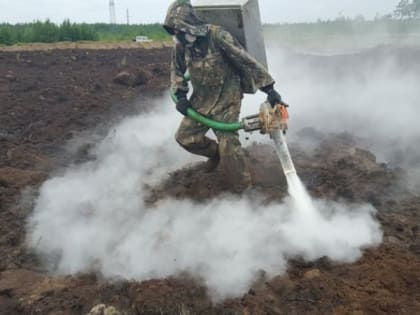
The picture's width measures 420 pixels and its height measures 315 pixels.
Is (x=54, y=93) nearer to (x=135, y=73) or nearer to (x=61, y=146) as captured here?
(x=135, y=73)

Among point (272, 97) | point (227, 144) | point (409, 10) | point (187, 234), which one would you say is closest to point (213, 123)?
point (227, 144)

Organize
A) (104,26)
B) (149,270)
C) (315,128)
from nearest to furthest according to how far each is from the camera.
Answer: (149,270)
(315,128)
(104,26)

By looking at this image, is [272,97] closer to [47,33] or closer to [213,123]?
[213,123]

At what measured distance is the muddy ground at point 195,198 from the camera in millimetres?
3248

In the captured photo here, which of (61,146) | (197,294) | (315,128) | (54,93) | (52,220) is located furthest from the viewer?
(54,93)

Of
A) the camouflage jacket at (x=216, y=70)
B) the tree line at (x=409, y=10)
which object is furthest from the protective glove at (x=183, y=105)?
the tree line at (x=409, y=10)

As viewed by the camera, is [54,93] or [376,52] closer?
[54,93]

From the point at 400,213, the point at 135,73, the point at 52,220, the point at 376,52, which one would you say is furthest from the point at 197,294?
the point at 376,52

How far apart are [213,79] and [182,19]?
62 centimetres

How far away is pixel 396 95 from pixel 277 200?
5369 millimetres

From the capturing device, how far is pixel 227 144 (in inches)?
189

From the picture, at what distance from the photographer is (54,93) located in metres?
10.2

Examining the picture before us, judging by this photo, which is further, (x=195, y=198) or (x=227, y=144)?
(x=195, y=198)

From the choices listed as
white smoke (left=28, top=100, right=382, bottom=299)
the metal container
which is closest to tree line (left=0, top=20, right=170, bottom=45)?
white smoke (left=28, top=100, right=382, bottom=299)
